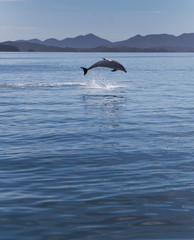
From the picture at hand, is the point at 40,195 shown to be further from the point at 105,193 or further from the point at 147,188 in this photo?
the point at 147,188

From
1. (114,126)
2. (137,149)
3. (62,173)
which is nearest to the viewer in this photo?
(62,173)

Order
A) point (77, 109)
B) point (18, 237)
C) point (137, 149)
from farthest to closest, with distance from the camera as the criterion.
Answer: point (77, 109)
point (137, 149)
point (18, 237)

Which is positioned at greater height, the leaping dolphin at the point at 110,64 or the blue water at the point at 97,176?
the leaping dolphin at the point at 110,64

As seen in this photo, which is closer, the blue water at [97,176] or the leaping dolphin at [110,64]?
the blue water at [97,176]

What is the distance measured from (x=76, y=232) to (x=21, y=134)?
993 centimetres

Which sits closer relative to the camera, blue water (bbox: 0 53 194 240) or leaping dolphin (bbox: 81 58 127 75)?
blue water (bbox: 0 53 194 240)

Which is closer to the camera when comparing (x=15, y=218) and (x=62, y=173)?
(x=15, y=218)

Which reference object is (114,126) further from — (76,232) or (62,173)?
(76,232)

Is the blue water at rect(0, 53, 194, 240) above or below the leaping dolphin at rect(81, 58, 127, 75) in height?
below

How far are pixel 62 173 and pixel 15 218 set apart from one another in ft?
10.8

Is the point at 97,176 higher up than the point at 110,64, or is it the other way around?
the point at 110,64

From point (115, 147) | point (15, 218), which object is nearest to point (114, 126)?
point (115, 147)

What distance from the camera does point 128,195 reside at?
9109mm

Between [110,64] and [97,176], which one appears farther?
[110,64]
